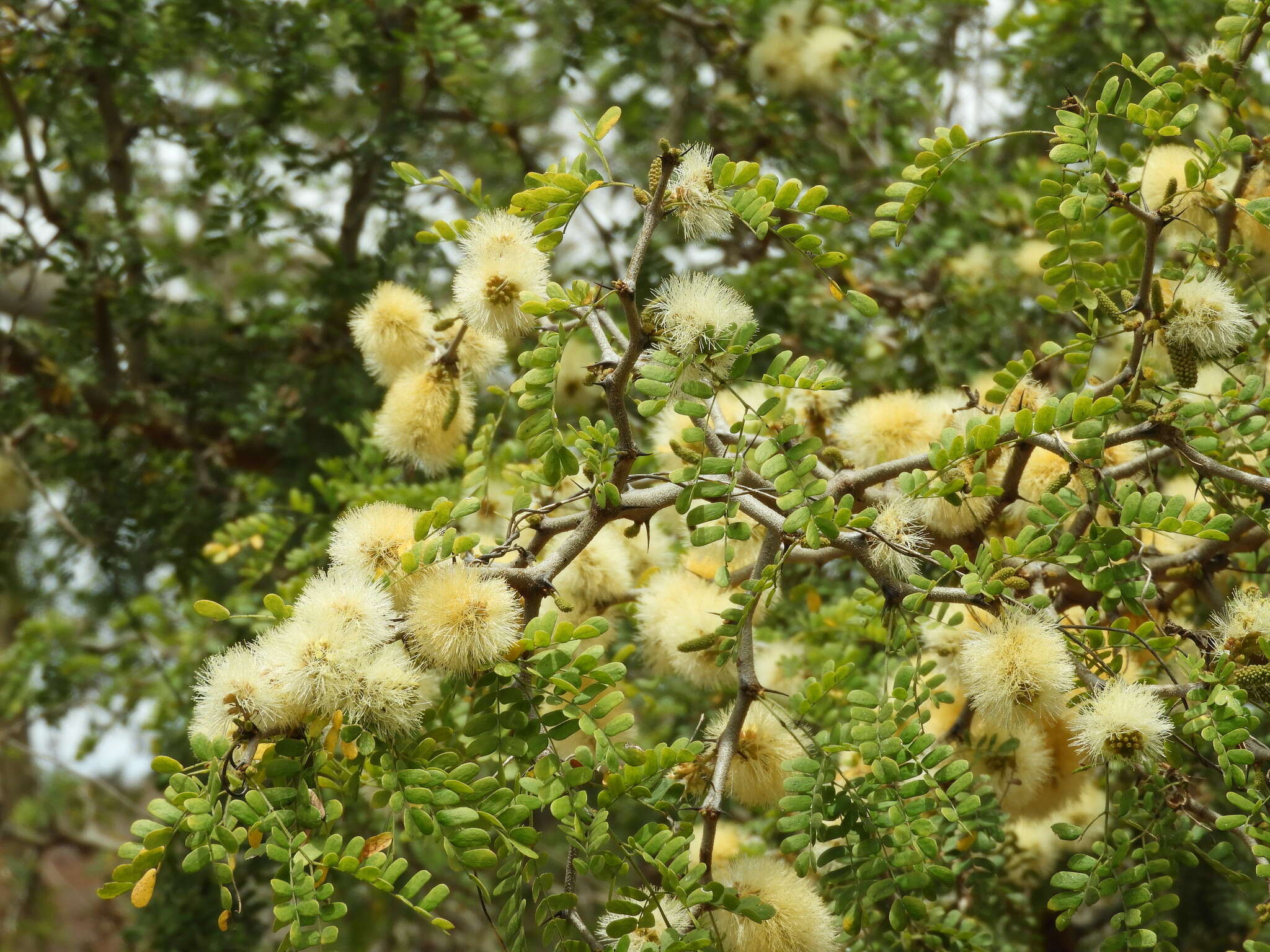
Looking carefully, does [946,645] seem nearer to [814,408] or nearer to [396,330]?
[814,408]

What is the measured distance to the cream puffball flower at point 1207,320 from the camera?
4.09ft

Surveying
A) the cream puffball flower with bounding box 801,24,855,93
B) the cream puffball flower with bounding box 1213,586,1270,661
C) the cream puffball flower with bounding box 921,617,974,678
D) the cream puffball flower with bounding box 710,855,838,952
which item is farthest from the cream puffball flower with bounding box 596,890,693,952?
the cream puffball flower with bounding box 801,24,855,93

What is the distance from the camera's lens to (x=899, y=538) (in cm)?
123

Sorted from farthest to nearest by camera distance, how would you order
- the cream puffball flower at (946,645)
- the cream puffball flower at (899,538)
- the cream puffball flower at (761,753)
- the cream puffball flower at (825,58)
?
the cream puffball flower at (825,58) → the cream puffball flower at (946,645) → the cream puffball flower at (761,753) → the cream puffball flower at (899,538)

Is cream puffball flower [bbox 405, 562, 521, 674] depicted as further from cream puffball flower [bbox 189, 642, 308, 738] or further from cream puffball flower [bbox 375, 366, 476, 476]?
cream puffball flower [bbox 375, 366, 476, 476]

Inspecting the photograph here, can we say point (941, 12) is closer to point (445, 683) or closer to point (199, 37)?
point (199, 37)

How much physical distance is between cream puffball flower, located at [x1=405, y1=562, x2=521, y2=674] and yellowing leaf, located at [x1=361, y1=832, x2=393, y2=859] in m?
0.19

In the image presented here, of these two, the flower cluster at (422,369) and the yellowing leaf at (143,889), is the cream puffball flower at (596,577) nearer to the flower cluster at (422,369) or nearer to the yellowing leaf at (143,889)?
the flower cluster at (422,369)

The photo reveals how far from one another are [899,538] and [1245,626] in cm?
37

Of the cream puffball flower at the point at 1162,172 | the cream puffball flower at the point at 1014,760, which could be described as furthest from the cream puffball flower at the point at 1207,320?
the cream puffball flower at the point at 1014,760

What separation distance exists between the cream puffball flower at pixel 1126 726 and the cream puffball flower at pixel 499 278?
736 mm

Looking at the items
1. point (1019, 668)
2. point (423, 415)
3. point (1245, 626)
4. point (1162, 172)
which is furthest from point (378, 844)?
point (1162, 172)

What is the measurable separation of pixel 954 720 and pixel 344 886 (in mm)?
A: 1755

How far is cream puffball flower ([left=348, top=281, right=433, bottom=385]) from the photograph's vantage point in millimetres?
1546
